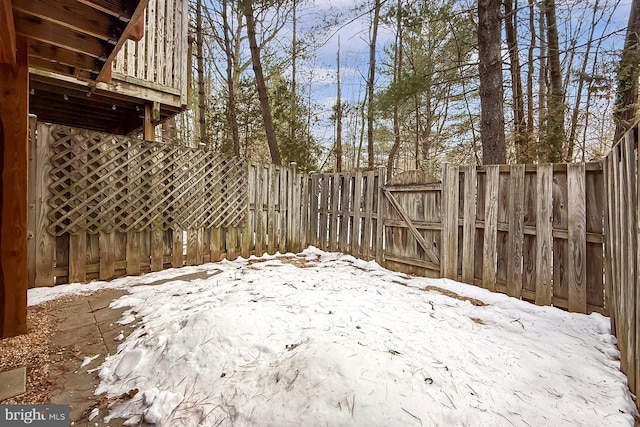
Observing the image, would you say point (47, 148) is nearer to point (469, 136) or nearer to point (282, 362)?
point (282, 362)

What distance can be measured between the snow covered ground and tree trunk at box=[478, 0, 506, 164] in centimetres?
204

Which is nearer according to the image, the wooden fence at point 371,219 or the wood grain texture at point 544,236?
the wooden fence at point 371,219

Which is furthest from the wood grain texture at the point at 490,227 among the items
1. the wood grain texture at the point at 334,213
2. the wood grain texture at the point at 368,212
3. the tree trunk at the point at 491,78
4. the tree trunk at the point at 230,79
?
the tree trunk at the point at 230,79

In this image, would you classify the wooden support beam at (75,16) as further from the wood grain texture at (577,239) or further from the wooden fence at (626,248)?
the wood grain texture at (577,239)

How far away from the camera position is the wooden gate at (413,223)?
3543 millimetres

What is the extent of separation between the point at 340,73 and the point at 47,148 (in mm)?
10212

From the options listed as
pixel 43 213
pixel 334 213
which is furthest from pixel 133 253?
pixel 334 213

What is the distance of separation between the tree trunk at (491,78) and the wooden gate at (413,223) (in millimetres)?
932

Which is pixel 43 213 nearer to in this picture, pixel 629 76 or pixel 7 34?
pixel 7 34

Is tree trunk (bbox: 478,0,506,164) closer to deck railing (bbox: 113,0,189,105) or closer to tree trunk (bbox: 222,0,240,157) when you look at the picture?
deck railing (bbox: 113,0,189,105)

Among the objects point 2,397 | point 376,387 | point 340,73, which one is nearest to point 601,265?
point 376,387

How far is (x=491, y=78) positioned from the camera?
143 inches

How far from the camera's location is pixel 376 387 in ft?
4.17

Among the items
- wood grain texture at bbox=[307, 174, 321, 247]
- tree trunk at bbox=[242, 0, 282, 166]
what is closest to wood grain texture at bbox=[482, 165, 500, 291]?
wood grain texture at bbox=[307, 174, 321, 247]
